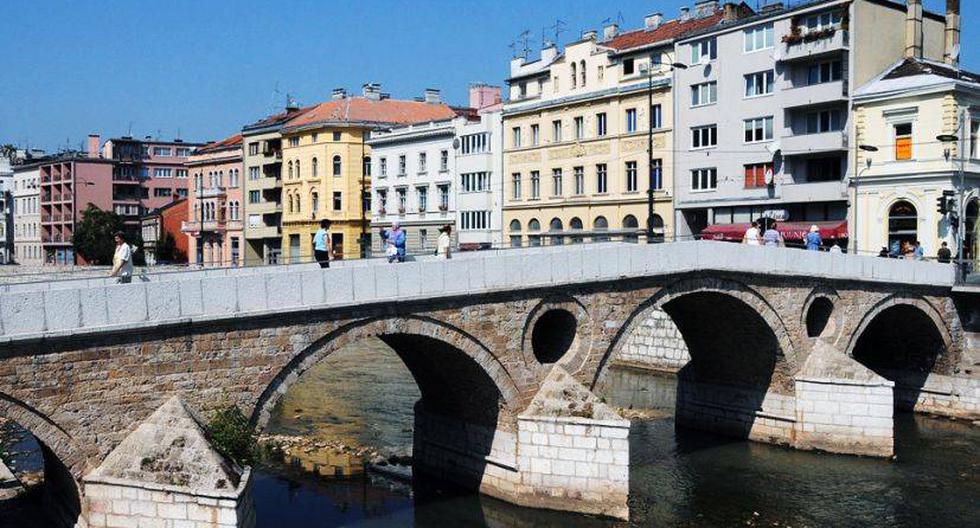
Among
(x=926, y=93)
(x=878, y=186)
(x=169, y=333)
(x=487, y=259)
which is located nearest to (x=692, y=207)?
(x=878, y=186)

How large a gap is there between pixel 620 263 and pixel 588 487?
519 cm

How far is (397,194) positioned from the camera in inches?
2414

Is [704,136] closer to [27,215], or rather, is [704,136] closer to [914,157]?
[914,157]

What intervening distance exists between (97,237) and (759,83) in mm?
53066

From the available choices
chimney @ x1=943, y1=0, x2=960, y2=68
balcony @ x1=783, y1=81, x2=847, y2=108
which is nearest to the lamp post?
balcony @ x1=783, y1=81, x2=847, y2=108

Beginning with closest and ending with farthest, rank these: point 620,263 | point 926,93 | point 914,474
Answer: point 620,263 → point 914,474 → point 926,93

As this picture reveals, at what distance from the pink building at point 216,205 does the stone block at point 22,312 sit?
58.9m

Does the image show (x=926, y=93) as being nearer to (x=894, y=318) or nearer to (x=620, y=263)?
(x=894, y=318)

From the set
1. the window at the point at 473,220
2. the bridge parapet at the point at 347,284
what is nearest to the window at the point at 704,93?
the window at the point at 473,220

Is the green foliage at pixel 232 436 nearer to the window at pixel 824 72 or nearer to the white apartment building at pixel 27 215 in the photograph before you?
the window at pixel 824 72

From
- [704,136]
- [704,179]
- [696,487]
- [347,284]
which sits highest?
[704,136]

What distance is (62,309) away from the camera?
596 inches

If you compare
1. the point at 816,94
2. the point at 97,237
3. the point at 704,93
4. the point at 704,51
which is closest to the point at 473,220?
the point at 704,93

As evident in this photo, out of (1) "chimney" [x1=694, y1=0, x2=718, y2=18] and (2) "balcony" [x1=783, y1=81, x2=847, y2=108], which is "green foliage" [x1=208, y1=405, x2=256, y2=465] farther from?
(1) "chimney" [x1=694, y1=0, x2=718, y2=18]
